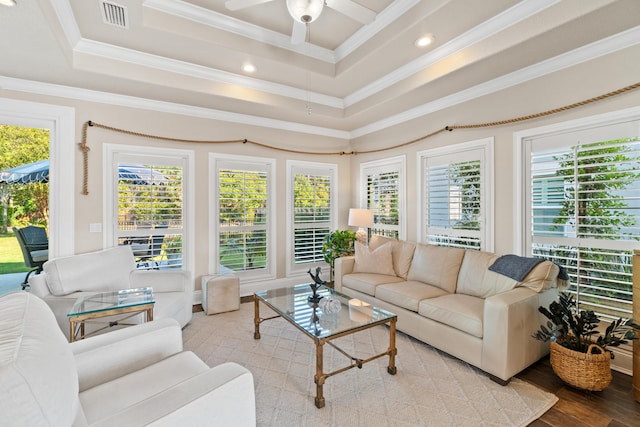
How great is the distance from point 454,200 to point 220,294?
310 cm

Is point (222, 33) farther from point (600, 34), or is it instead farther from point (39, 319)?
point (600, 34)

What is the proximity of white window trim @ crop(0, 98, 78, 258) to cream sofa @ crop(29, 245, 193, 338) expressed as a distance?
41 centimetres

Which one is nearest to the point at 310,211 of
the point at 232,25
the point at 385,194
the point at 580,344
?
the point at 385,194

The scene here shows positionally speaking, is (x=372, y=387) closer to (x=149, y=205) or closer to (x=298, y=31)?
(x=298, y=31)

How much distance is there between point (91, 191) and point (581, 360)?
4.76m

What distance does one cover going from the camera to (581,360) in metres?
2.06

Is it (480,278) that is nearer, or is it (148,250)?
(480,278)

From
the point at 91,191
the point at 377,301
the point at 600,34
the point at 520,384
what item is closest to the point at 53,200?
the point at 91,191

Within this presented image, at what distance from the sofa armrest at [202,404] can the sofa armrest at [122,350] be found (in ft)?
1.85

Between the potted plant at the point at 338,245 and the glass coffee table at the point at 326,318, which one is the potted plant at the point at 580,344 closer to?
the glass coffee table at the point at 326,318

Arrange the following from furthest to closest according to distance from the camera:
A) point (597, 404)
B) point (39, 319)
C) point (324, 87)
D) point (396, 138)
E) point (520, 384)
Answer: point (396, 138), point (324, 87), point (520, 384), point (597, 404), point (39, 319)

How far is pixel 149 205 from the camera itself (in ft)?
12.1

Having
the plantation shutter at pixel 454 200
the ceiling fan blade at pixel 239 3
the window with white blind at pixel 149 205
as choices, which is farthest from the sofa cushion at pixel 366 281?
Result: the ceiling fan blade at pixel 239 3

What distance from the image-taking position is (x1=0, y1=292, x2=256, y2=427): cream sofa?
80 cm
